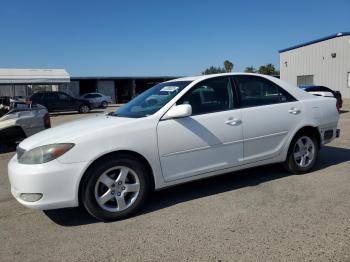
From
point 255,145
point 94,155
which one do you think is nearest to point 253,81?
point 255,145

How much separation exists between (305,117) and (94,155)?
3237mm

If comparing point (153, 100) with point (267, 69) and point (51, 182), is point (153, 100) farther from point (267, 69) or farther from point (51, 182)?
point (267, 69)

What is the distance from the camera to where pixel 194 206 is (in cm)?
431

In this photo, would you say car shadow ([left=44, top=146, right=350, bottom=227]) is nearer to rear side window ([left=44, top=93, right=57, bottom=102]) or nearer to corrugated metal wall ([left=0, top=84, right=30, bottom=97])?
rear side window ([left=44, top=93, right=57, bottom=102])

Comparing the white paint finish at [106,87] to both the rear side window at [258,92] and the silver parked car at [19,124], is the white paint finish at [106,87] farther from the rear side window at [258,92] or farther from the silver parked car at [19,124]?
the rear side window at [258,92]

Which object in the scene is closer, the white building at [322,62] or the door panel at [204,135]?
the door panel at [204,135]

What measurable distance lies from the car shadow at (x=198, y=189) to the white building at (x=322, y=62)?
28276 millimetres

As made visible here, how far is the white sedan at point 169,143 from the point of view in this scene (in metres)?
3.74

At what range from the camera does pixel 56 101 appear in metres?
26.4

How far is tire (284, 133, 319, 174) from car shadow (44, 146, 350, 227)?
182 millimetres

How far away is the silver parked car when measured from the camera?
8398mm

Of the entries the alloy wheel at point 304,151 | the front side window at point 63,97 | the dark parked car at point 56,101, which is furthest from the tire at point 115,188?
the front side window at point 63,97

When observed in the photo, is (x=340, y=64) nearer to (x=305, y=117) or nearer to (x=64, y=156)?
(x=305, y=117)

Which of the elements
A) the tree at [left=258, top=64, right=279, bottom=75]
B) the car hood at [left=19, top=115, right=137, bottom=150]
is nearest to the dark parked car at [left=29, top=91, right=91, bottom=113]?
the car hood at [left=19, top=115, right=137, bottom=150]
